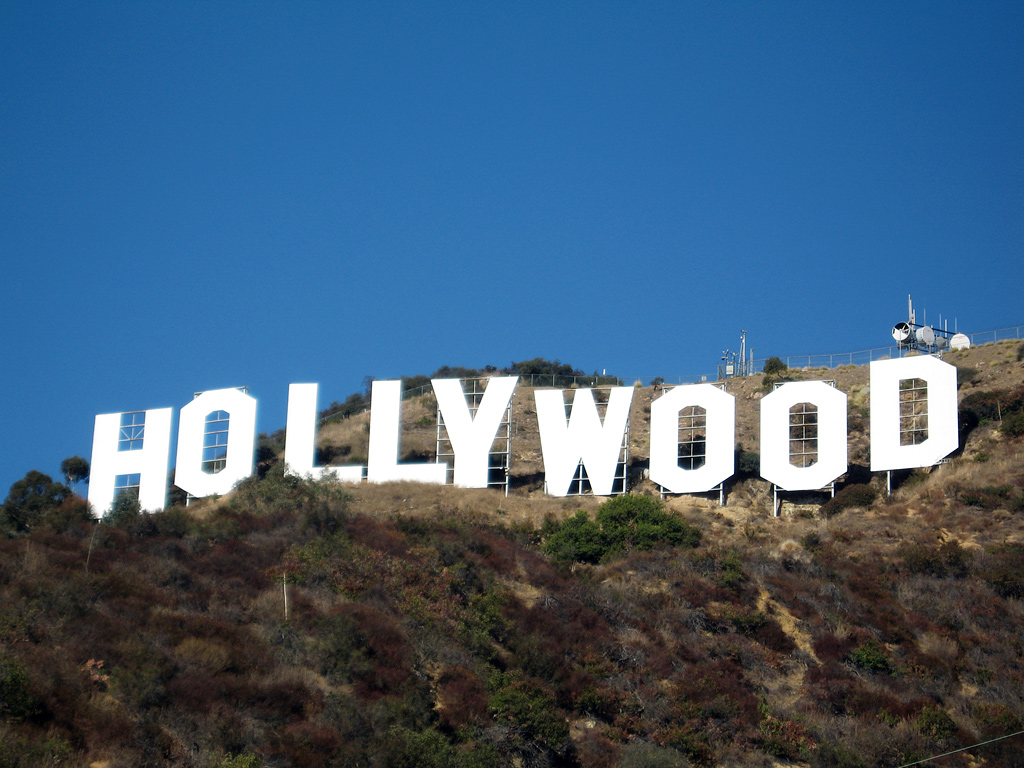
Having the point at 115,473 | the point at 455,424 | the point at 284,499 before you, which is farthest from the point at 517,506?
the point at 115,473

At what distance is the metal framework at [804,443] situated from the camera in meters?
45.9

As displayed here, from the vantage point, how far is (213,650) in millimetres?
26250

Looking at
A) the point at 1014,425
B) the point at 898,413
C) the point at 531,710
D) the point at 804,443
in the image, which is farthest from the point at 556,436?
the point at 531,710

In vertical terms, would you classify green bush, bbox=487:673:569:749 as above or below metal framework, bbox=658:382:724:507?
below

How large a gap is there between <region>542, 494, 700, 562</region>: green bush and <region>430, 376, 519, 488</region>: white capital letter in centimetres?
578

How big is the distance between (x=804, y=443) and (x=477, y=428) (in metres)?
13.5

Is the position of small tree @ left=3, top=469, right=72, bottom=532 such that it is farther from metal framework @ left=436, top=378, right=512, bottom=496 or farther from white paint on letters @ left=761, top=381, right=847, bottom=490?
white paint on letters @ left=761, top=381, right=847, bottom=490

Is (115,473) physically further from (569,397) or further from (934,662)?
(934,662)

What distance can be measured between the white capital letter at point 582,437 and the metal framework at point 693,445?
95.1 inches

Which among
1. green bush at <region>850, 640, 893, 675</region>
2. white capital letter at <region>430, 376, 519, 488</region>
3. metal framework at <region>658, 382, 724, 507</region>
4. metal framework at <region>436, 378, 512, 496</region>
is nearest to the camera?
green bush at <region>850, 640, 893, 675</region>

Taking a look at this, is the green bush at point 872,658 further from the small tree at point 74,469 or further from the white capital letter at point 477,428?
the small tree at point 74,469

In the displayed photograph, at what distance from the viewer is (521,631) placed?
3198 centimetres

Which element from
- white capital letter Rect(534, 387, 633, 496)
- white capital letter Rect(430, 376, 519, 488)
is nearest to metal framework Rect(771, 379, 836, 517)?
white capital letter Rect(534, 387, 633, 496)

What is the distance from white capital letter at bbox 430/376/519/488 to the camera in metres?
47.8
